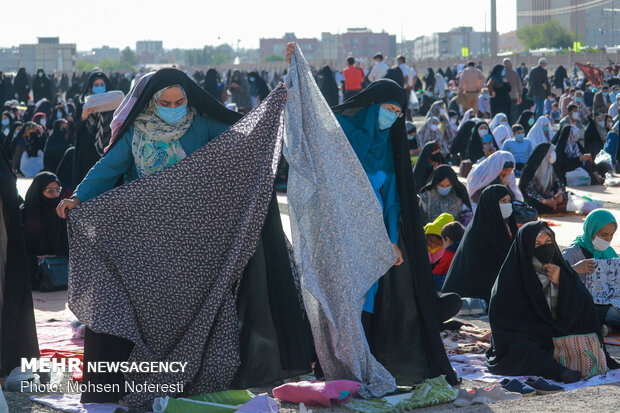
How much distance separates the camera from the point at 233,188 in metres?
4.05

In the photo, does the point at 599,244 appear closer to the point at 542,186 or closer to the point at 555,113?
the point at 542,186

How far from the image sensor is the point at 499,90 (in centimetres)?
1694

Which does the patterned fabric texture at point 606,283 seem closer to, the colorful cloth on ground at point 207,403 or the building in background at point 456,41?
the colorful cloth on ground at point 207,403

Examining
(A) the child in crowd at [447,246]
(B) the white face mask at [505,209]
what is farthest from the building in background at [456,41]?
(B) the white face mask at [505,209]

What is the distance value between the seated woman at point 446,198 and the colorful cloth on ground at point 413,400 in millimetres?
3801

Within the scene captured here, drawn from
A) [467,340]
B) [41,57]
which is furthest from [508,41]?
[467,340]

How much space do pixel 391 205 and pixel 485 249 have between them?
1.58 m

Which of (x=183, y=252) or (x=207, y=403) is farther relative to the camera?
(x=183, y=252)

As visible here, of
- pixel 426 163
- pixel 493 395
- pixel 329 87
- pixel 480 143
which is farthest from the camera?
pixel 329 87

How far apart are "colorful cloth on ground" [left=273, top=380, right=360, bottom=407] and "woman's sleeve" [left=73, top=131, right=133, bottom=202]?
1.12 meters

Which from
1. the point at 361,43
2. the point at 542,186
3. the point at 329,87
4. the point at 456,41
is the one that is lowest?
the point at 542,186

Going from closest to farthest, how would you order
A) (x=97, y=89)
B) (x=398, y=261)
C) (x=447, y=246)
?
1. (x=398, y=261)
2. (x=447, y=246)
3. (x=97, y=89)

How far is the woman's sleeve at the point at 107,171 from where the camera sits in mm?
4074

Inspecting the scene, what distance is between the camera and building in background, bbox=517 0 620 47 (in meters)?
86.6
